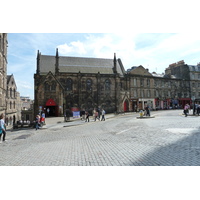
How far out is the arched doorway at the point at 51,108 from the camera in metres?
30.5

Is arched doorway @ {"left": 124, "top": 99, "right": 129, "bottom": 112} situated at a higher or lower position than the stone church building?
lower

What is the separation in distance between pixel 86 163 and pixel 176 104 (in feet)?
151

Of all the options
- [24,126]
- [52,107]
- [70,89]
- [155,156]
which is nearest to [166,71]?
[70,89]

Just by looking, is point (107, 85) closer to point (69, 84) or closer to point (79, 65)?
point (79, 65)

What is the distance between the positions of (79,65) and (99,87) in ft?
25.9

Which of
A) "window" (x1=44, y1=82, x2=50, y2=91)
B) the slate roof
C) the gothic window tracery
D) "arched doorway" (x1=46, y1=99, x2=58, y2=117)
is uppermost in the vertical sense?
the slate roof

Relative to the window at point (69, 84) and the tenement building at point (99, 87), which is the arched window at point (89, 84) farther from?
the window at point (69, 84)

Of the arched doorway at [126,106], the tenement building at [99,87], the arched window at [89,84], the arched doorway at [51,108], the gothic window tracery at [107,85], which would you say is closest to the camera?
the arched doorway at [51,108]

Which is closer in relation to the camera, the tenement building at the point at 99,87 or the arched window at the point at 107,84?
the tenement building at the point at 99,87

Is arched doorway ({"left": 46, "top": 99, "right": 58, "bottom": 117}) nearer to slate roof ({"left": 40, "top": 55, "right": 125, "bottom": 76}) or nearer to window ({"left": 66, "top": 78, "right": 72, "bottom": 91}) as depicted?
window ({"left": 66, "top": 78, "right": 72, "bottom": 91})

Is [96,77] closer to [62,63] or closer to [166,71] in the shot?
[62,63]

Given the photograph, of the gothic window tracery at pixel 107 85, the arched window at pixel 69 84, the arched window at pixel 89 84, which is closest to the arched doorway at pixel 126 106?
the gothic window tracery at pixel 107 85

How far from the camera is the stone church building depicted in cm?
3070

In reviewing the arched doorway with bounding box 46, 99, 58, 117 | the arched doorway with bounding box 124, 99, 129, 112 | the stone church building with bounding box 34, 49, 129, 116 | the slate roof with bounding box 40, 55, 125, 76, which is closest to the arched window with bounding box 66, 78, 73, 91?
the stone church building with bounding box 34, 49, 129, 116
